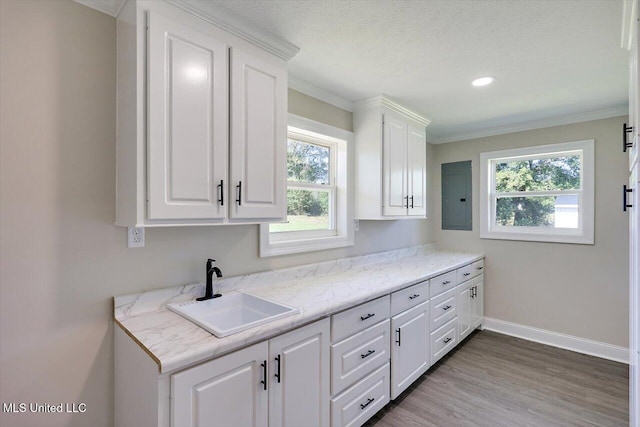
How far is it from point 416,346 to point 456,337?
0.87 metres

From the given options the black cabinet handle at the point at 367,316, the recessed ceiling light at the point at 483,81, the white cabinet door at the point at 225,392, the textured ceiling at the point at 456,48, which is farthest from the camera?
the recessed ceiling light at the point at 483,81

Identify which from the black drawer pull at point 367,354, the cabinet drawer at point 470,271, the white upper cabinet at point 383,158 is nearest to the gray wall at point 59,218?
the black drawer pull at point 367,354

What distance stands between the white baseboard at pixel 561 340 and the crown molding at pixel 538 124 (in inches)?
88.3

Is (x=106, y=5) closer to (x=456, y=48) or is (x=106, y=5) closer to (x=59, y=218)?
(x=59, y=218)

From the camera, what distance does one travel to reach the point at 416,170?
125 inches

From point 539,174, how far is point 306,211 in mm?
2769

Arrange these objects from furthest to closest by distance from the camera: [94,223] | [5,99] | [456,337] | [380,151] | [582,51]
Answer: [456,337] → [380,151] → [582,51] → [94,223] → [5,99]

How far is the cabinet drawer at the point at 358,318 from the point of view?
1784 millimetres

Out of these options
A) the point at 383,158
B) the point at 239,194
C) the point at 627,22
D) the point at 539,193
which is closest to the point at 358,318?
the point at 239,194

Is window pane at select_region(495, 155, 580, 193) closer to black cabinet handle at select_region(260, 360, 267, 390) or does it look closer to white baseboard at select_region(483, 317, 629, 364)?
white baseboard at select_region(483, 317, 629, 364)

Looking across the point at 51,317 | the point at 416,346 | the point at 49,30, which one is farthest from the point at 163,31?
the point at 416,346

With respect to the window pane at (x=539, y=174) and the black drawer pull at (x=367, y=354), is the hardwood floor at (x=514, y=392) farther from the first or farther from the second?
the window pane at (x=539, y=174)

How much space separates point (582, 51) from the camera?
6.38ft

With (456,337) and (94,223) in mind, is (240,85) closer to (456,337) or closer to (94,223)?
(94,223)
